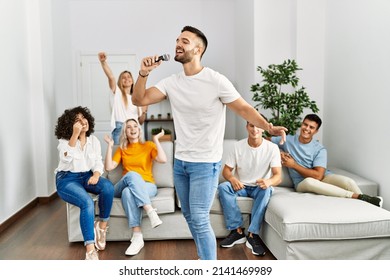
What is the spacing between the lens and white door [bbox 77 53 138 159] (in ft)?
22.4

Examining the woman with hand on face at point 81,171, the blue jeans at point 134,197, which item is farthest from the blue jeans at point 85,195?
the blue jeans at point 134,197

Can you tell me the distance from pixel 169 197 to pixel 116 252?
558 millimetres

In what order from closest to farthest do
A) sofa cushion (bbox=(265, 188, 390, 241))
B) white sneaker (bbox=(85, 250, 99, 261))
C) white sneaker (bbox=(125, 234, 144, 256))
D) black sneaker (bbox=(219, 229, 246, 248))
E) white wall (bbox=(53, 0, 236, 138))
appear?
sofa cushion (bbox=(265, 188, 390, 241)) < white sneaker (bbox=(85, 250, 99, 261)) < white sneaker (bbox=(125, 234, 144, 256)) < black sneaker (bbox=(219, 229, 246, 248)) < white wall (bbox=(53, 0, 236, 138))

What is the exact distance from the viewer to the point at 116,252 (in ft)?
10.9

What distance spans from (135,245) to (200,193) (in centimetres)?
133

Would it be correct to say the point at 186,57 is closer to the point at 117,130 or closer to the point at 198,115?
the point at 198,115

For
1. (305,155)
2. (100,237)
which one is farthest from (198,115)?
(305,155)

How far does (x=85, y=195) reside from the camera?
3242 millimetres

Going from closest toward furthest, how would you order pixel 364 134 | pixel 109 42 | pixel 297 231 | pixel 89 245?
pixel 297 231, pixel 89 245, pixel 364 134, pixel 109 42

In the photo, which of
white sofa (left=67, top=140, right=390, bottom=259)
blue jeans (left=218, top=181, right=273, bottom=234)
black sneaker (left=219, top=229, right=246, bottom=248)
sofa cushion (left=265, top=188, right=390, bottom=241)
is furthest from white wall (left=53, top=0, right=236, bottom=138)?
sofa cushion (left=265, top=188, right=390, bottom=241)

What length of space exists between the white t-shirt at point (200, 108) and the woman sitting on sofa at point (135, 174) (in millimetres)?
1296

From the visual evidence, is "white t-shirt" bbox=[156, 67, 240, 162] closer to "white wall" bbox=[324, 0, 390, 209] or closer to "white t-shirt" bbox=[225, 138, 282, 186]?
"white t-shirt" bbox=[225, 138, 282, 186]
